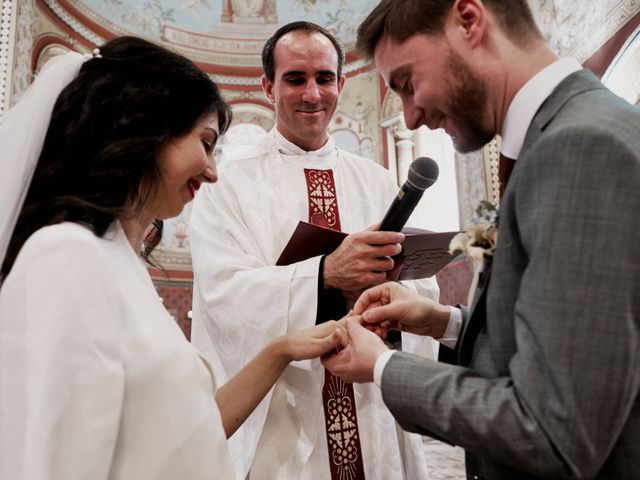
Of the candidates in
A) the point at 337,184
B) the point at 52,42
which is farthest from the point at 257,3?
the point at 337,184

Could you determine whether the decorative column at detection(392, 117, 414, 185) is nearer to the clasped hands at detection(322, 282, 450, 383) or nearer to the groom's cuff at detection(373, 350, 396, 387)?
the clasped hands at detection(322, 282, 450, 383)

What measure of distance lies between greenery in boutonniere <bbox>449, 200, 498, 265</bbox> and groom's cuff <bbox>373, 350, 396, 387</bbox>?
0.30m

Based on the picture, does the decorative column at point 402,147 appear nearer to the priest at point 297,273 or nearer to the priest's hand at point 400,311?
the priest at point 297,273

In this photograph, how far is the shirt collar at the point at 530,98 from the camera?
139cm

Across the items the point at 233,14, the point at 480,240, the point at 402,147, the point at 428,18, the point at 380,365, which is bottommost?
the point at 380,365

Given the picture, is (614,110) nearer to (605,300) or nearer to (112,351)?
(605,300)

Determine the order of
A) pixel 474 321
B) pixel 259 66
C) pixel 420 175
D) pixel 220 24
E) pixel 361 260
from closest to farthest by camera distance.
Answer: pixel 474 321 → pixel 420 175 → pixel 361 260 → pixel 259 66 → pixel 220 24

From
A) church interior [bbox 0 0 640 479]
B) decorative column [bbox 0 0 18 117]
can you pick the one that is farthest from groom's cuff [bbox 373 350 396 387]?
decorative column [bbox 0 0 18 117]

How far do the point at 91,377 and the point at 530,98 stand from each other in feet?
3.66

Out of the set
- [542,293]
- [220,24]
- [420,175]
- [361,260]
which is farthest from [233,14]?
[542,293]

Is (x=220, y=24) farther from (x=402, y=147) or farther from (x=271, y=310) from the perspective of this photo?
(x=271, y=310)

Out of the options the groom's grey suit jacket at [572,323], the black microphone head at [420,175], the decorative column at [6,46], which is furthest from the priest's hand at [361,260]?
the decorative column at [6,46]

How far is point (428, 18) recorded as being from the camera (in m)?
1.57

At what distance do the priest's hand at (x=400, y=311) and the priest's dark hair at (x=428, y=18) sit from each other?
760mm
